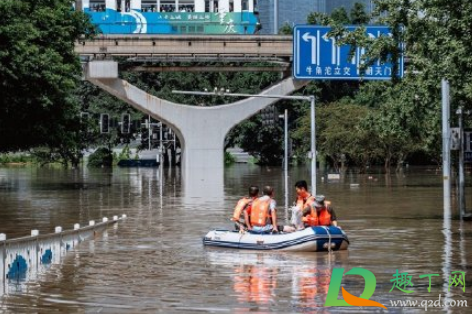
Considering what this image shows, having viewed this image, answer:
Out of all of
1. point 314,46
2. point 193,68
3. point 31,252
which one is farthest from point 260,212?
point 193,68

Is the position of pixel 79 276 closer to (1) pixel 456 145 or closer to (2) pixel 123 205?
(1) pixel 456 145

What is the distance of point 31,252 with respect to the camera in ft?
72.6

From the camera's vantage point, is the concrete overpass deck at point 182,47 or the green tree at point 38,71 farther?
the concrete overpass deck at point 182,47

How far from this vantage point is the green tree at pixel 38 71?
53750 mm

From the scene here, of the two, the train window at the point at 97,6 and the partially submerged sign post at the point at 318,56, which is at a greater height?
the train window at the point at 97,6

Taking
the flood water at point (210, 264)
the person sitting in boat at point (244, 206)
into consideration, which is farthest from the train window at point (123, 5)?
the person sitting in boat at point (244, 206)

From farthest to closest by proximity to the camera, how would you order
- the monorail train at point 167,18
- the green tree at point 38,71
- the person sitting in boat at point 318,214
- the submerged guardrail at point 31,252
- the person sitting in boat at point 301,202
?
1. the monorail train at point 167,18
2. the green tree at point 38,71
3. the person sitting in boat at point 301,202
4. the person sitting in boat at point 318,214
5. the submerged guardrail at point 31,252

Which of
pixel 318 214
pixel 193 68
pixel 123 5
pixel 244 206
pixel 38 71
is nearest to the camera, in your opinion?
pixel 318 214

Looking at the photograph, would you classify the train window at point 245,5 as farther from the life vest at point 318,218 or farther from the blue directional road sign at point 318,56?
the life vest at point 318,218

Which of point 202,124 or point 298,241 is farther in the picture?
point 202,124

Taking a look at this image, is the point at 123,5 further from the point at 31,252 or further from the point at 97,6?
the point at 31,252

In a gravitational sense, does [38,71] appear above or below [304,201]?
above

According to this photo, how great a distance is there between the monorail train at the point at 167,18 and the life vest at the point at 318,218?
160 ft

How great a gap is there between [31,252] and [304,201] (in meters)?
7.86
